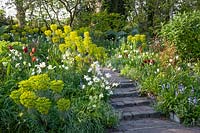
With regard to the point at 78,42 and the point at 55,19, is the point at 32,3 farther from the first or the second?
the point at 78,42

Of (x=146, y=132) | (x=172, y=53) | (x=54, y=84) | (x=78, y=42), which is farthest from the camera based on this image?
(x=172, y=53)

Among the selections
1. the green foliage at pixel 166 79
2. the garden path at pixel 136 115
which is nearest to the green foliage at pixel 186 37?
the green foliage at pixel 166 79

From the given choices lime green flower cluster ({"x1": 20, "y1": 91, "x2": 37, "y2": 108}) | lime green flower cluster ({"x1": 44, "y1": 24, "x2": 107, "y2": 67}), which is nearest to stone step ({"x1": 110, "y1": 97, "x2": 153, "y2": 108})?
lime green flower cluster ({"x1": 44, "y1": 24, "x2": 107, "y2": 67})

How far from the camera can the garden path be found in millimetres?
5781

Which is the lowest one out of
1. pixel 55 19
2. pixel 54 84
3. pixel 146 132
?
pixel 146 132

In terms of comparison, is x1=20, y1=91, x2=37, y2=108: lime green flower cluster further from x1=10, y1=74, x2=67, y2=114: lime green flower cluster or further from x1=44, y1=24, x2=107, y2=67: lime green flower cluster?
x1=44, y1=24, x2=107, y2=67: lime green flower cluster

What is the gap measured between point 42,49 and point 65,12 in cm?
666

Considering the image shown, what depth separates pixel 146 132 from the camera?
564 centimetres

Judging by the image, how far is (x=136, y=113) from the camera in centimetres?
633

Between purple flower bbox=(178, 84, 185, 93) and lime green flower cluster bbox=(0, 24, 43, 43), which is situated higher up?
lime green flower cluster bbox=(0, 24, 43, 43)

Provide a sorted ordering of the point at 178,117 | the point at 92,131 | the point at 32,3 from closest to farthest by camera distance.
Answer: the point at 92,131 → the point at 178,117 → the point at 32,3

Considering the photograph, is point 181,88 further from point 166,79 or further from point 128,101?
point 128,101

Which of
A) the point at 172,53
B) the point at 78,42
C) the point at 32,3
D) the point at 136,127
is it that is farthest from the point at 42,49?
the point at 32,3

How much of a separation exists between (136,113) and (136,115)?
0.17ft
